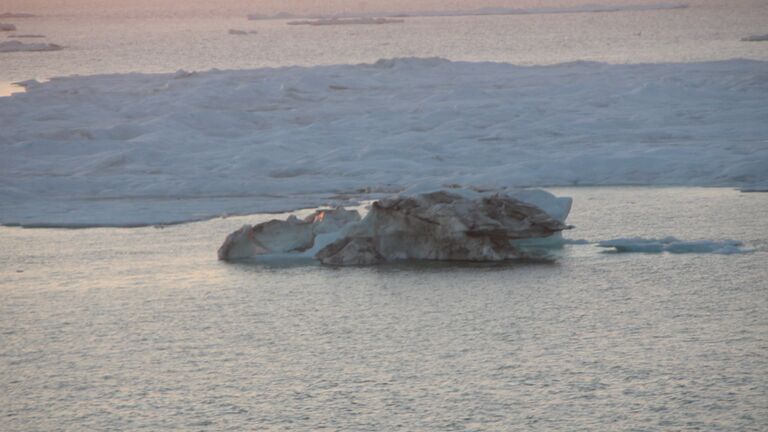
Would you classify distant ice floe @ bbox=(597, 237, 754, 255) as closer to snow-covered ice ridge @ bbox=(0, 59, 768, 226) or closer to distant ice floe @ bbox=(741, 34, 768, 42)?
snow-covered ice ridge @ bbox=(0, 59, 768, 226)

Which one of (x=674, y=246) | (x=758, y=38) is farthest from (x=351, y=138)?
(x=758, y=38)

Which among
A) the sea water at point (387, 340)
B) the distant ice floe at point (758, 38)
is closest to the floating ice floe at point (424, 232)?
the sea water at point (387, 340)

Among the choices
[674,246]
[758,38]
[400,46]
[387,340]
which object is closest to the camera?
[387,340]

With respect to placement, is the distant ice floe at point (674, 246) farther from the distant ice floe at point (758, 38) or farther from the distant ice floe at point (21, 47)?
the distant ice floe at point (21, 47)

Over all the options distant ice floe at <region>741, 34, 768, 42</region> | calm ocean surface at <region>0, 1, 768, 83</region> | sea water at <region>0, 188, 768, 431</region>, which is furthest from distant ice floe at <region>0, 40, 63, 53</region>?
sea water at <region>0, 188, 768, 431</region>

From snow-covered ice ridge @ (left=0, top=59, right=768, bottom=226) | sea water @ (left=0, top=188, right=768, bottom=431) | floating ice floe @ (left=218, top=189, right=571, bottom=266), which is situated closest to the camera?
sea water @ (left=0, top=188, right=768, bottom=431)

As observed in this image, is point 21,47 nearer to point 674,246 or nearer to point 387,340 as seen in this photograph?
point 674,246

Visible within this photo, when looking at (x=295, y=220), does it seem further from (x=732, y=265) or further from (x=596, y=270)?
(x=732, y=265)
